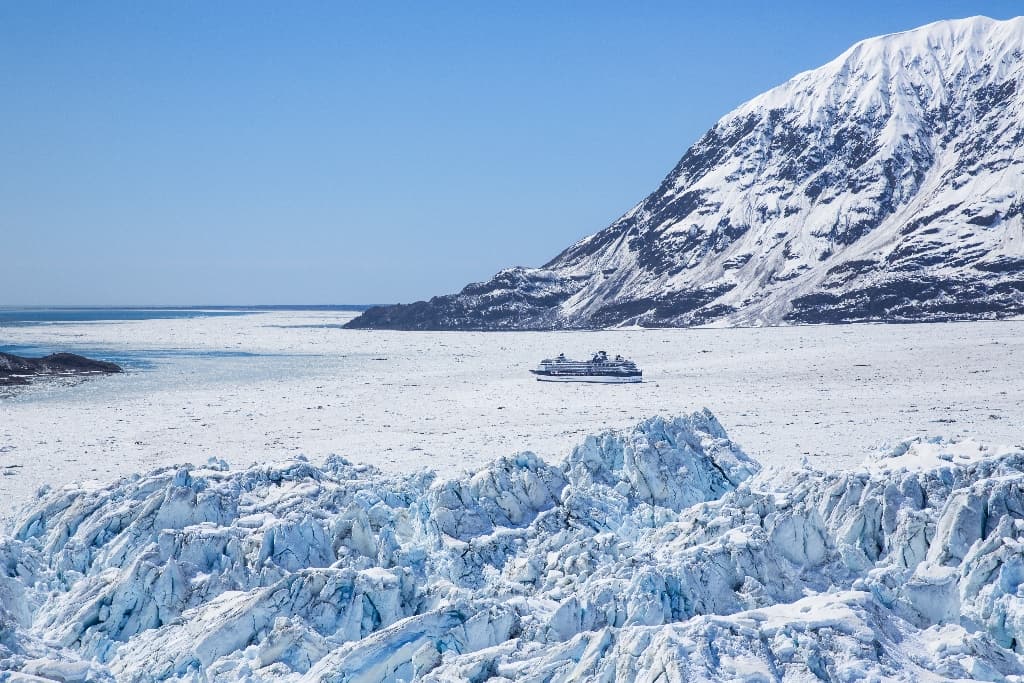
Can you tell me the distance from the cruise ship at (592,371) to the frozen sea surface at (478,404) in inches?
59.5

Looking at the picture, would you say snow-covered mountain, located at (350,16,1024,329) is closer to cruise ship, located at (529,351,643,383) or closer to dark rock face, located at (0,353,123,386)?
cruise ship, located at (529,351,643,383)

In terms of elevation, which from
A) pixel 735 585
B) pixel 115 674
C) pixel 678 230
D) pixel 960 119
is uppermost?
pixel 960 119

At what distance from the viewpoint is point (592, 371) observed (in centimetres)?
4847

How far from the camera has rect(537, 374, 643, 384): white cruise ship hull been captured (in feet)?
154

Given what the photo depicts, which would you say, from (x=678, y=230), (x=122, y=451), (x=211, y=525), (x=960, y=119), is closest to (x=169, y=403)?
(x=122, y=451)

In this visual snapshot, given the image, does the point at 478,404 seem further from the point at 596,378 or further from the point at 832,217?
the point at 832,217

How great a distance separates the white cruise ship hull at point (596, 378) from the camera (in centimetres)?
4700

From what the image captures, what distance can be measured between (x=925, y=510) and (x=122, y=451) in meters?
21.6

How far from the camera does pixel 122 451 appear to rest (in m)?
27.1

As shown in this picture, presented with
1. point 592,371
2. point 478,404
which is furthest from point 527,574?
point 592,371

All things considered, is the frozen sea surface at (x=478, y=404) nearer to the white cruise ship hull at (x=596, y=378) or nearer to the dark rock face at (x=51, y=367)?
the white cruise ship hull at (x=596, y=378)

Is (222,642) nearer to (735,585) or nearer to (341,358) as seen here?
(735,585)

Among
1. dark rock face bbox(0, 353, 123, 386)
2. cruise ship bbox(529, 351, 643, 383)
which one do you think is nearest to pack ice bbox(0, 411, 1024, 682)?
cruise ship bbox(529, 351, 643, 383)

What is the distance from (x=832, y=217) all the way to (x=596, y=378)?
75873mm
